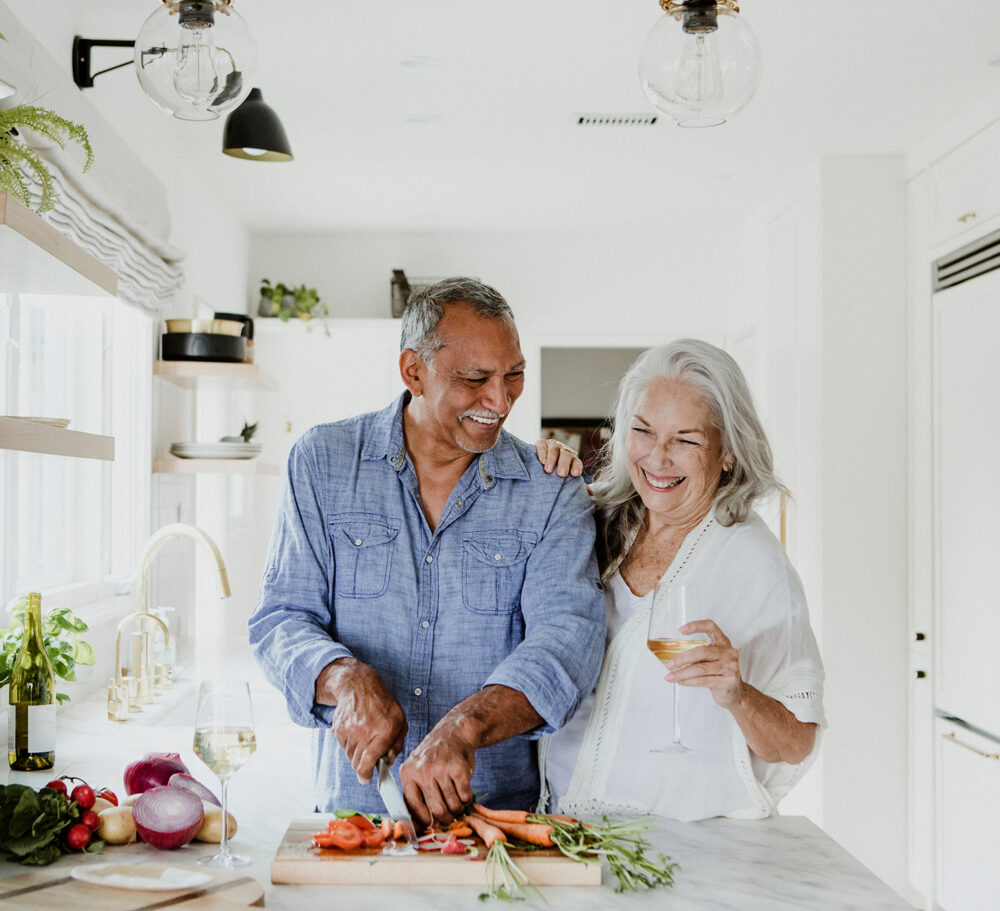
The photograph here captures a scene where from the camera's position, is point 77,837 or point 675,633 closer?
point 77,837

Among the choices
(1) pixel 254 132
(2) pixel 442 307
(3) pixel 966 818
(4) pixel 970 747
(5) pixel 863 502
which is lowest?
(3) pixel 966 818

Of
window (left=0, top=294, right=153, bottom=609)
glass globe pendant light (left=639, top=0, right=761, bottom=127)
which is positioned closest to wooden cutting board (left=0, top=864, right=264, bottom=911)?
glass globe pendant light (left=639, top=0, right=761, bottom=127)

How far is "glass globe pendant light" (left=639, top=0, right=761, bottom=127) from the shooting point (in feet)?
4.81

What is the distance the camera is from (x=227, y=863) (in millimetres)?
1314

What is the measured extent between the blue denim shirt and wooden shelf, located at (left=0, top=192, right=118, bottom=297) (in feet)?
1.45

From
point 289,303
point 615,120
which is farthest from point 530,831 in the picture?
point 289,303

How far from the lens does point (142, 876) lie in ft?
4.03

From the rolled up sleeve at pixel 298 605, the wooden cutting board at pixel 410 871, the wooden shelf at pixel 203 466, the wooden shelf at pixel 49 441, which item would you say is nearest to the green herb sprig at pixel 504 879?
the wooden cutting board at pixel 410 871

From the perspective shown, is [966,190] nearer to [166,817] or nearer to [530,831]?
[530,831]

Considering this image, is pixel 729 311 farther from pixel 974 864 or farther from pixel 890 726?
pixel 974 864

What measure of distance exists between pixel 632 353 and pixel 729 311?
154 cm

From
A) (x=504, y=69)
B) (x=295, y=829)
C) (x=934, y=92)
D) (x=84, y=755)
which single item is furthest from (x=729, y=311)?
(x=295, y=829)

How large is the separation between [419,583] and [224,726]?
21.9 inches

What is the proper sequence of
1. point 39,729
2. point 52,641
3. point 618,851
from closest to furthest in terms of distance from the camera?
point 618,851 < point 39,729 < point 52,641
